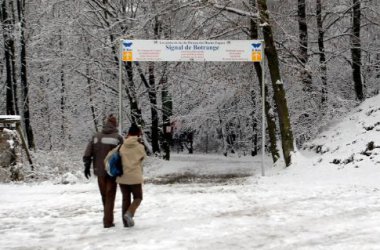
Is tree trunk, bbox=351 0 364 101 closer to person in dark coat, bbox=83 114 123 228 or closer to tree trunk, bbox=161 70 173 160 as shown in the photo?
tree trunk, bbox=161 70 173 160

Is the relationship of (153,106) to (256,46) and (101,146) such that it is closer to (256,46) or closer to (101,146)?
(256,46)

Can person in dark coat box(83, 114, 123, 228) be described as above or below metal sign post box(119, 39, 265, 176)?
below

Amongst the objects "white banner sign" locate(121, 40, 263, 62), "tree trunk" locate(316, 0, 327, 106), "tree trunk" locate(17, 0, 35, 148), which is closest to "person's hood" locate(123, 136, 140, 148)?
"white banner sign" locate(121, 40, 263, 62)

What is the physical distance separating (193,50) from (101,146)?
8155 mm

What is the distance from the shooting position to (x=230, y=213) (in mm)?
9180

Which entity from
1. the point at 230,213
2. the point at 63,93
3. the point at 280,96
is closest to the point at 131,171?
the point at 230,213

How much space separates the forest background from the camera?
62.1ft

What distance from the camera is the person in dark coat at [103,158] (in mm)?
8016

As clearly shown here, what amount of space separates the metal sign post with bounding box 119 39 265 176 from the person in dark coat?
740 centimetres

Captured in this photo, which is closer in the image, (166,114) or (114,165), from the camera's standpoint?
(114,165)

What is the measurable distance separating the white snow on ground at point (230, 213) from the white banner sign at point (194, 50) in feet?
13.9

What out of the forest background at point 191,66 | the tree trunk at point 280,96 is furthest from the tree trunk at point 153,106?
the tree trunk at point 280,96

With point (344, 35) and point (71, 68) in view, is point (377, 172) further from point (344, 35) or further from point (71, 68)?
point (71, 68)

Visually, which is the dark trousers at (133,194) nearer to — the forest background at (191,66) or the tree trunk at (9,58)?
the forest background at (191,66)
